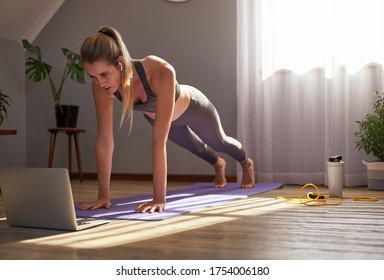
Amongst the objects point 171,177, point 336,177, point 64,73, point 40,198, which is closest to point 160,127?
point 40,198

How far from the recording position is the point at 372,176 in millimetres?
3168

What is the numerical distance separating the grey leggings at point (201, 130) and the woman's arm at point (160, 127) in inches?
18.2

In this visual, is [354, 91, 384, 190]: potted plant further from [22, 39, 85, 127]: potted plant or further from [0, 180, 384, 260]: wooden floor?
[22, 39, 85, 127]: potted plant

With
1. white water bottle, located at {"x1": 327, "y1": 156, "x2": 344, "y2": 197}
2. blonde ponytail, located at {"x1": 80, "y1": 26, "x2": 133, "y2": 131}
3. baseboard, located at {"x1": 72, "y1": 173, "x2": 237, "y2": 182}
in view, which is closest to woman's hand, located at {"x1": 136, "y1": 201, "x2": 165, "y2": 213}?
blonde ponytail, located at {"x1": 80, "y1": 26, "x2": 133, "y2": 131}

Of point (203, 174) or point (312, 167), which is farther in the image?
point (203, 174)

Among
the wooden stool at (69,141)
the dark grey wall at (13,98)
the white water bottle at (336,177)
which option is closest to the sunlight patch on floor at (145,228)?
the white water bottle at (336,177)

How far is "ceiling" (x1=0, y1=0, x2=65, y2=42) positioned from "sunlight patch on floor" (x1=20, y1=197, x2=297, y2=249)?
9.23 feet

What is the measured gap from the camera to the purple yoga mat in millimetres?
2002

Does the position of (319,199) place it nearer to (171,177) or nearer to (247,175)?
(247,175)

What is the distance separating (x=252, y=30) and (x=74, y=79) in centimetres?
159

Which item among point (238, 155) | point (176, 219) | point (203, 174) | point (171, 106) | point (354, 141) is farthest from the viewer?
point (203, 174)

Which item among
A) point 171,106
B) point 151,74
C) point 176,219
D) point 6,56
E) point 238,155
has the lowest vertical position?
point 176,219

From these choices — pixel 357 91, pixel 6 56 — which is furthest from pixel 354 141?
Result: pixel 6 56
